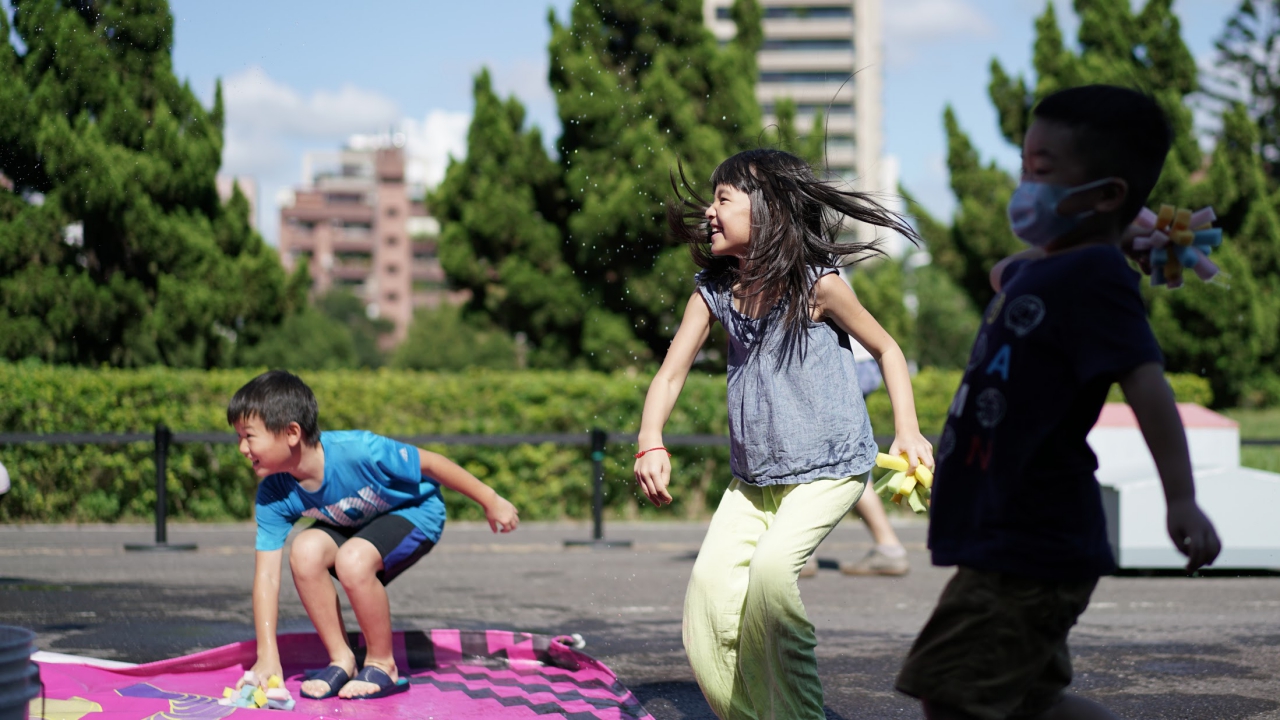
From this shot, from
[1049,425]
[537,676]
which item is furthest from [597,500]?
[1049,425]

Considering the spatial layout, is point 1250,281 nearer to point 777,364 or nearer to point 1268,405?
point 1268,405

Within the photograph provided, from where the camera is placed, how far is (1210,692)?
4656 mm

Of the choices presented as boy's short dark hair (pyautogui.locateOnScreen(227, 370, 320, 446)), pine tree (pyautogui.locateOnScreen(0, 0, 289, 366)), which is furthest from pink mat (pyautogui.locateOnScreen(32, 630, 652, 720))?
pine tree (pyautogui.locateOnScreen(0, 0, 289, 366))

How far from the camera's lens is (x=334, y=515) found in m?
4.54

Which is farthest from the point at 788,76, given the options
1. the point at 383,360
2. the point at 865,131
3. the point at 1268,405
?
the point at 1268,405

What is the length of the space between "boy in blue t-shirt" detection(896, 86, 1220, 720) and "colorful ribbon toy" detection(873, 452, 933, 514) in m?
0.76

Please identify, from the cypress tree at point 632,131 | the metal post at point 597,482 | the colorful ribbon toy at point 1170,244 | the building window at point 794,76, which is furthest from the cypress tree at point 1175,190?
the building window at point 794,76

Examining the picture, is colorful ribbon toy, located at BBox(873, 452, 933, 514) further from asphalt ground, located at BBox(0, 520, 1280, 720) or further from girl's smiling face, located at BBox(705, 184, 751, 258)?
asphalt ground, located at BBox(0, 520, 1280, 720)

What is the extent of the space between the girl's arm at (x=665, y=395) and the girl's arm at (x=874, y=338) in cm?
34

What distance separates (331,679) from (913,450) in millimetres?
2192

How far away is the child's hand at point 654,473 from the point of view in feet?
11.1

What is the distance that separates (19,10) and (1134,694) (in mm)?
7330

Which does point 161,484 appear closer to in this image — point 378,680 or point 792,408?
point 378,680

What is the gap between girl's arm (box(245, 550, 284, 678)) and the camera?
13.9 ft
